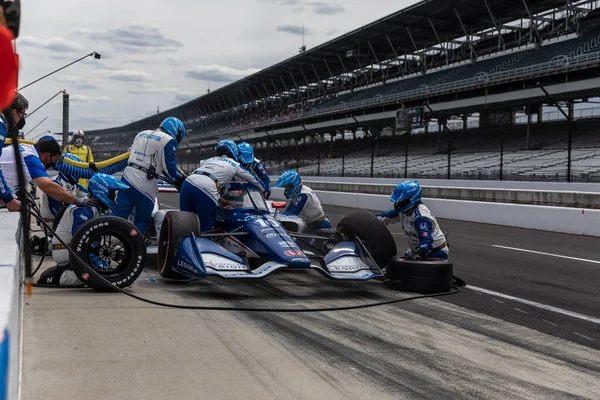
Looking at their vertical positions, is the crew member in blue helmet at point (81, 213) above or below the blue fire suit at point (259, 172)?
below

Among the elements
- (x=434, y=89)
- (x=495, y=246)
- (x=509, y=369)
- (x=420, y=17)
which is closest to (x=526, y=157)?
(x=434, y=89)

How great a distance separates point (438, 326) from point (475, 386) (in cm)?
139

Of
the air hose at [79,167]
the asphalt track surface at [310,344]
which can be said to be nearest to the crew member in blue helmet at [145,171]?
the air hose at [79,167]

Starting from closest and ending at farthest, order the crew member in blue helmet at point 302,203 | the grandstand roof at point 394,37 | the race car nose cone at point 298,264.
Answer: the race car nose cone at point 298,264 → the crew member in blue helmet at point 302,203 → the grandstand roof at point 394,37

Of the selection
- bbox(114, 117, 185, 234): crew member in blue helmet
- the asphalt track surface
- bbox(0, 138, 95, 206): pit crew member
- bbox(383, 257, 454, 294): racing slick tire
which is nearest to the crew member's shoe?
the asphalt track surface

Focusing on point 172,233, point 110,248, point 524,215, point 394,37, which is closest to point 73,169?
point 110,248

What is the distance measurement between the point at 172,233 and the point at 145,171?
1.55m

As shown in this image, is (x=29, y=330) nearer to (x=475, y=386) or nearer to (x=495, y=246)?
(x=475, y=386)

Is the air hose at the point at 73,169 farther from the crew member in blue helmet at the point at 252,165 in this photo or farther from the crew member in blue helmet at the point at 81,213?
the crew member in blue helmet at the point at 252,165

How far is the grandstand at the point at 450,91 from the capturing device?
29.9 meters

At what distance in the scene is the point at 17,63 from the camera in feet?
3.85

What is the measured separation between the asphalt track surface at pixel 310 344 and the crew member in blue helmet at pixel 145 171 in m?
0.99

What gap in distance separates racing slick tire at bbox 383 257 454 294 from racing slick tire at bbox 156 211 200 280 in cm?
202

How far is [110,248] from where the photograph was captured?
19.5ft
